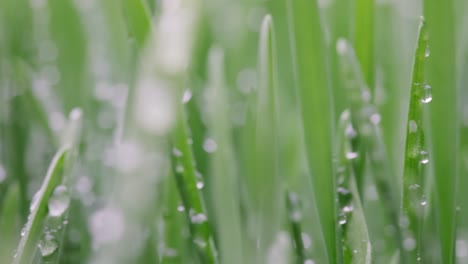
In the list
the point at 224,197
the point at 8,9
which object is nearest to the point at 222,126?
the point at 224,197

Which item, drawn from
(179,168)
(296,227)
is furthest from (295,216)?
(179,168)

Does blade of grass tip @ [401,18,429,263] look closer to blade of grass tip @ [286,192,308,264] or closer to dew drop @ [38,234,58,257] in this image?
blade of grass tip @ [286,192,308,264]

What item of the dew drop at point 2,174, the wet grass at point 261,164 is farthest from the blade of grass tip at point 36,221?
the dew drop at point 2,174

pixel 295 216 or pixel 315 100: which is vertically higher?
pixel 315 100

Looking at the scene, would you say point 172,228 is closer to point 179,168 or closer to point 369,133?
point 179,168

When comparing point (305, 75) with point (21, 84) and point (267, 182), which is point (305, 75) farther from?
point (21, 84)

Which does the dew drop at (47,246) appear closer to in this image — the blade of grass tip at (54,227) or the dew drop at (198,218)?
the blade of grass tip at (54,227)

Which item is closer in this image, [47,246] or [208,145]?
[47,246]
